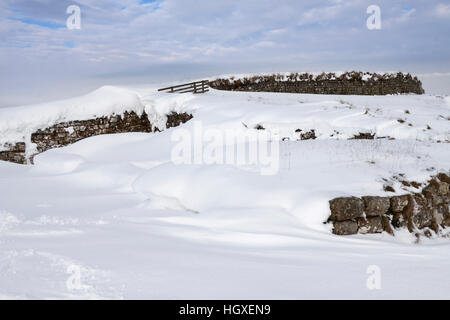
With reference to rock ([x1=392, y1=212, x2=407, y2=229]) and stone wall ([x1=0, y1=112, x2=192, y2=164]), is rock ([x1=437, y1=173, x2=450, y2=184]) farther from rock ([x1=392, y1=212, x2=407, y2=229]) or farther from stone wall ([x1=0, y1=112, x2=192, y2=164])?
stone wall ([x1=0, y1=112, x2=192, y2=164])

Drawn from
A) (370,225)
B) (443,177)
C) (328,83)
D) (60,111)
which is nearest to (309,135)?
(443,177)

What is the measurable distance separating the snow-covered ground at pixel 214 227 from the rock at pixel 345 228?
0.69 feet

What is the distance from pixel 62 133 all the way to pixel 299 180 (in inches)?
390

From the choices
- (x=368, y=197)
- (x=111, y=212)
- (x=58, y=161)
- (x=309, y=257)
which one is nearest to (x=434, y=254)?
(x=368, y=197)

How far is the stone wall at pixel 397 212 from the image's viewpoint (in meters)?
5.69

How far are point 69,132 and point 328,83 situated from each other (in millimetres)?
18673

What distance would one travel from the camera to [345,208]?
568 centimetres

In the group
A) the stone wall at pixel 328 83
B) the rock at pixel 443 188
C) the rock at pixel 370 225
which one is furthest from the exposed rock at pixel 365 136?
the stone wall at pixel 328 83

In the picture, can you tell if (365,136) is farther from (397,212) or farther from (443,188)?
(397,212)

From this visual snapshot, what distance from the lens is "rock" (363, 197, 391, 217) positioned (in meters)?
5.95

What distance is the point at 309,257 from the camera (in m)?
4.36

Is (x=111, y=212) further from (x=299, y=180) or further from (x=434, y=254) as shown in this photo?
(x=434, y=254)

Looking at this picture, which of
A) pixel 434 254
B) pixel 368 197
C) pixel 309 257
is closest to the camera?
pixel 309 257

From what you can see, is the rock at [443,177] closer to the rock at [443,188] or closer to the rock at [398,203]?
the rock at [443,188]
